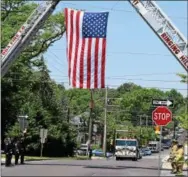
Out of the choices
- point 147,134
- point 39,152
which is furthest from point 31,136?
point 147,134

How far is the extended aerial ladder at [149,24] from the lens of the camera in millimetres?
22125

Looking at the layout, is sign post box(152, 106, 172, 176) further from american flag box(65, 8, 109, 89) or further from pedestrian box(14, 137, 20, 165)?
pedestrian box(14, 137, 20, 165)

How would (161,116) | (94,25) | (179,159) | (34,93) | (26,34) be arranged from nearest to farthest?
(94,25)
(161,116)
(26,34)
(179,159)
(34,93)

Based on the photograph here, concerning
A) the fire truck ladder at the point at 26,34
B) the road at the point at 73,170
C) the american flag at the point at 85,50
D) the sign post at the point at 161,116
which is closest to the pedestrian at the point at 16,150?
the road at the point at 73,170

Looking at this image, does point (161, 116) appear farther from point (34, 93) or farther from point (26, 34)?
point (34, 93)

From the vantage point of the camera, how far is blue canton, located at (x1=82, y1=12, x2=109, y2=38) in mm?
20212

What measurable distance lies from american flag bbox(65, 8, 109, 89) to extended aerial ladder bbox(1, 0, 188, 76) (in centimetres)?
311

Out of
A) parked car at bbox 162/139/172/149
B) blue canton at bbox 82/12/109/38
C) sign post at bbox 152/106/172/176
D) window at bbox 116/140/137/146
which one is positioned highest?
blue canton at bbox 82/12/109/38

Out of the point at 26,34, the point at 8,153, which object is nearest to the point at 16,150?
the point at 8,153

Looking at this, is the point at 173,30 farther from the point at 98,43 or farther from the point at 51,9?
the point at 51,9

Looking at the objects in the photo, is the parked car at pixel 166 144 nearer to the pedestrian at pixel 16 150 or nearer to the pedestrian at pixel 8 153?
the pedestrian at pixel 16 150

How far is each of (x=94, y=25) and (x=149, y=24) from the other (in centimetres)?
336

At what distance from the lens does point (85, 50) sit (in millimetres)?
19859

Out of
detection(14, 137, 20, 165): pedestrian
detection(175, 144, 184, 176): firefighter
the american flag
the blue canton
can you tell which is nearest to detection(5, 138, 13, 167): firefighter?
detection(14, 137, 20, 165): pedestrian
